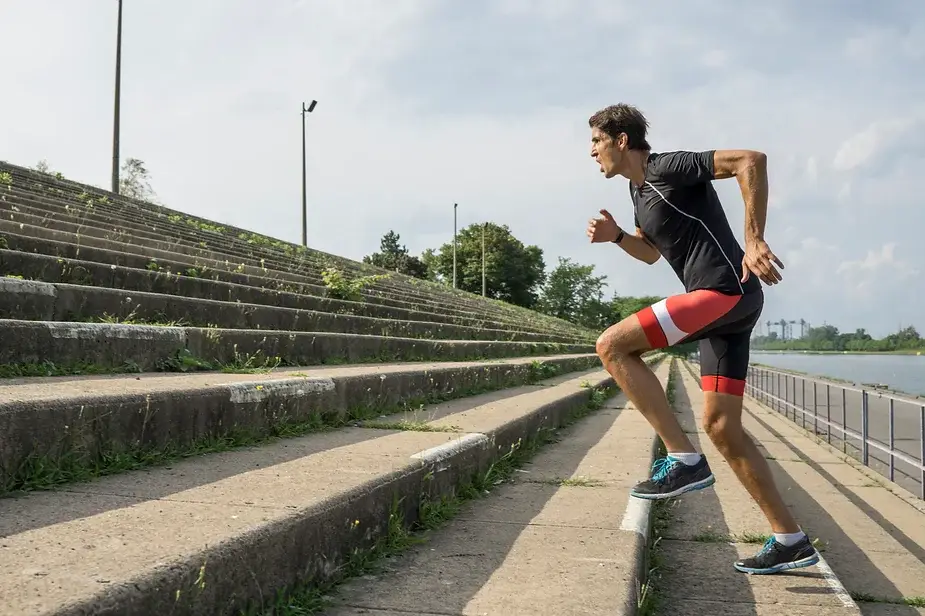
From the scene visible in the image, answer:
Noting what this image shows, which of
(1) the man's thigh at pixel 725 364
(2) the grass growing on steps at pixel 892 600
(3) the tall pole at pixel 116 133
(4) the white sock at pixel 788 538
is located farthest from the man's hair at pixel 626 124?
(3) the tall pole at pixel 116 133

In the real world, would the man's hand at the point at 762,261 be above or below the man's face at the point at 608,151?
below

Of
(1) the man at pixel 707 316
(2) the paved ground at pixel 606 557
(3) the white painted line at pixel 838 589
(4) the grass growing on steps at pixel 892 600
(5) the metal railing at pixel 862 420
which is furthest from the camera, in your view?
(5) the metal railing at pixel 862 420

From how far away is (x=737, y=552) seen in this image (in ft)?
10.3

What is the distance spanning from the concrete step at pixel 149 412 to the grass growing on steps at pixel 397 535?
2.79 ft

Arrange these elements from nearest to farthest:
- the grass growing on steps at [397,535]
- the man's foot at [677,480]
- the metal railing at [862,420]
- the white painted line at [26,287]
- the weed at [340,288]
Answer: the grass growing on steps at [397,535], the man's foot at [677,480], the white painted line at [26,287], the metal railing at [862,420], the weed at [340,288]

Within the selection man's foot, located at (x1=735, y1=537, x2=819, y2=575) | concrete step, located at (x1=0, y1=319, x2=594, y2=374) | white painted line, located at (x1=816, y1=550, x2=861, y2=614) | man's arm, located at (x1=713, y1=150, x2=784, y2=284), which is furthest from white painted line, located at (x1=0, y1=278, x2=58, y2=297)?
white painted line, located at (x1=816, y1=550, x2=861, y2=614)

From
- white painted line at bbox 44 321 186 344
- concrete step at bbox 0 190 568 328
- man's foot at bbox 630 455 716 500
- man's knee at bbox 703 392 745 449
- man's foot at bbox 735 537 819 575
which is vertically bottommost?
man's foot at bbox 735 537 819 575

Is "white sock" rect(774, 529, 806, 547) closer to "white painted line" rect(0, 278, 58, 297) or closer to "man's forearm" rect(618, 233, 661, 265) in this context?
"man's forearm" rect(618, 233, 661, 265)

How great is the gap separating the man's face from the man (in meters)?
0.01

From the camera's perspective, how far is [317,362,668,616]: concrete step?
6.26 feet

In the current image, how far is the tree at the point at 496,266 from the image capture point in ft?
220

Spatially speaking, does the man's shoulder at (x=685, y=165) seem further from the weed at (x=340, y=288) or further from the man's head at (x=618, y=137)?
the weed at (x=340, y=288)

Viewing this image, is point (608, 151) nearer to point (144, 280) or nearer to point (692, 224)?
point (692, 224)

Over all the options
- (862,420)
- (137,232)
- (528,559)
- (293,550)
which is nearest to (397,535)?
(528,559)
